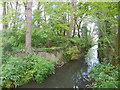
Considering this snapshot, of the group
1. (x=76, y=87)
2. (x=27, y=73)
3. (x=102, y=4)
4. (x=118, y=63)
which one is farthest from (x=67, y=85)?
(x=102, y=4)

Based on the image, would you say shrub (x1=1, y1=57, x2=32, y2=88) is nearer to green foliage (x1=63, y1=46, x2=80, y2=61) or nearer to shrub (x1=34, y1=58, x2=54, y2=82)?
shrub (x1=34, y1=58, x2=54, y2=82)

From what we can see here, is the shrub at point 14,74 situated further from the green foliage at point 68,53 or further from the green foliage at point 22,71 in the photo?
the green foliage at point 68,53

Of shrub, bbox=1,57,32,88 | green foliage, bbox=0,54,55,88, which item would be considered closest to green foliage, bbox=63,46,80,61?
green foliage, bbox=0,54,55,88

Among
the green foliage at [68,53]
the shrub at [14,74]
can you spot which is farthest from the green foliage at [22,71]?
the green foliage at [68,53]

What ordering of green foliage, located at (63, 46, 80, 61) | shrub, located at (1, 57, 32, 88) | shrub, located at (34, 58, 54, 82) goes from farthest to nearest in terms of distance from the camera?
green foliage, located at (63, 46, 80, 61)
shrub, located at (34, 58, 54, 82)
shrub, located at (1, 57, 32, 88)

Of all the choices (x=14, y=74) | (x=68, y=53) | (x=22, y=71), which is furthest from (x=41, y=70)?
(x=68, y=53)

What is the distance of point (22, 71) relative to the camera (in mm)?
2824

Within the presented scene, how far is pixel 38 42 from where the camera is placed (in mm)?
4695

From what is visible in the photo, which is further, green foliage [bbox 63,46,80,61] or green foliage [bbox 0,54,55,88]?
green foliage [bbox 63,46,80,61]

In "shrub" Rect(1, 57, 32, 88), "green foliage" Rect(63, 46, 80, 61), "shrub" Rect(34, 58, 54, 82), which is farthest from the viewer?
"green foliage" Rect(63, 46, 80, 61)

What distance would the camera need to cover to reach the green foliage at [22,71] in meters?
2.49

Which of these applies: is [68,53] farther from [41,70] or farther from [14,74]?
[14,74]

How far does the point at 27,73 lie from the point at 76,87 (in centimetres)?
148

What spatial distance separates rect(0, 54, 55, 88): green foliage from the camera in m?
2.49
